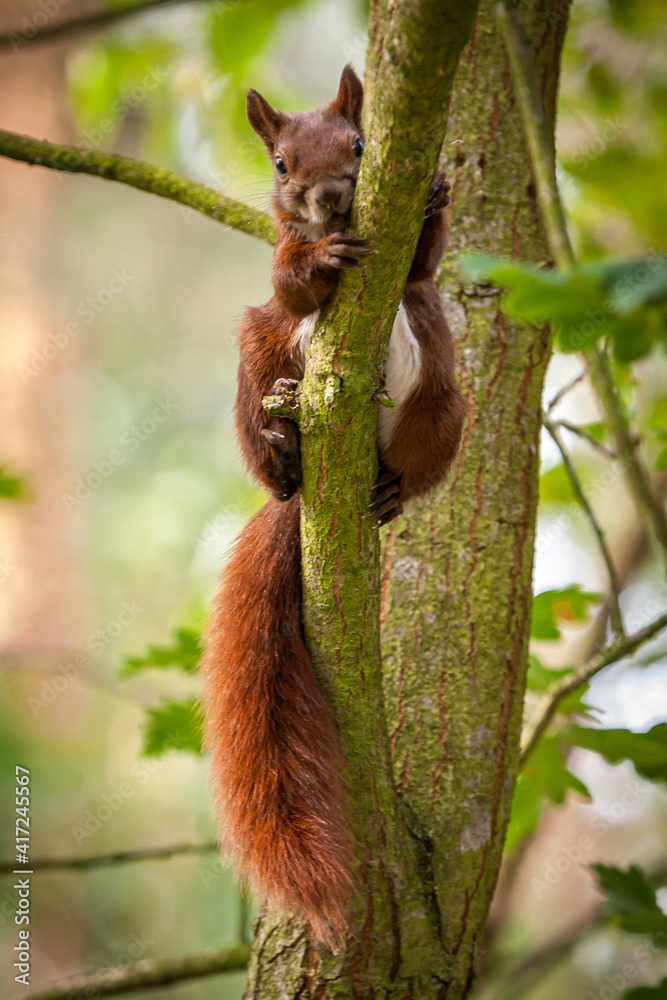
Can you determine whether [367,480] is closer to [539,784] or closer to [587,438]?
[587,438]

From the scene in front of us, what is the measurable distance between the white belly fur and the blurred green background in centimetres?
45

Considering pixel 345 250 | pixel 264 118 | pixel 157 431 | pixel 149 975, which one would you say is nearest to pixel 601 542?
pixel 345 250

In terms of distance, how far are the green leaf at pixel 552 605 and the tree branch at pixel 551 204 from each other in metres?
0.29

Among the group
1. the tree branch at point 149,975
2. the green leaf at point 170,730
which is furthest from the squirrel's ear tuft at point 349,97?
the tree branch at point 149,975

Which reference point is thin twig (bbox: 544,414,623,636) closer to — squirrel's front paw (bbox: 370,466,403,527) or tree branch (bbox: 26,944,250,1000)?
squirrel's front paw (bbox: 370,466,403,527)

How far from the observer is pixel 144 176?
6.18 ft

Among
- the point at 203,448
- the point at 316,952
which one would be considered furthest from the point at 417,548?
the point at 203,448

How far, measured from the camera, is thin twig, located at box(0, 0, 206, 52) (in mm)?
1881

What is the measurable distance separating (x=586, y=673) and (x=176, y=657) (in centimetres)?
92

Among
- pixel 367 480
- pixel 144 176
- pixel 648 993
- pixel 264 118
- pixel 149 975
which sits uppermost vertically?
pixel 264 118

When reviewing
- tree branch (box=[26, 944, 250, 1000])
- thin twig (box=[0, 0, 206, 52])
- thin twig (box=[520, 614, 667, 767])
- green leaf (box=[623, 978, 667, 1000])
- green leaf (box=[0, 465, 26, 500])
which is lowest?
green leaf (box=[623, 978, 667, 1000])

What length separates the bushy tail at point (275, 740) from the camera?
1386 millimetres

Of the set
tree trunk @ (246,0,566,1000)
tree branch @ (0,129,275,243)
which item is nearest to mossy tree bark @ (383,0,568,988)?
tree trunk @ (246,0,566,1000)

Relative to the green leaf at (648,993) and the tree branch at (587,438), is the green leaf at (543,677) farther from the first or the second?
the green leaf at (648,993)
